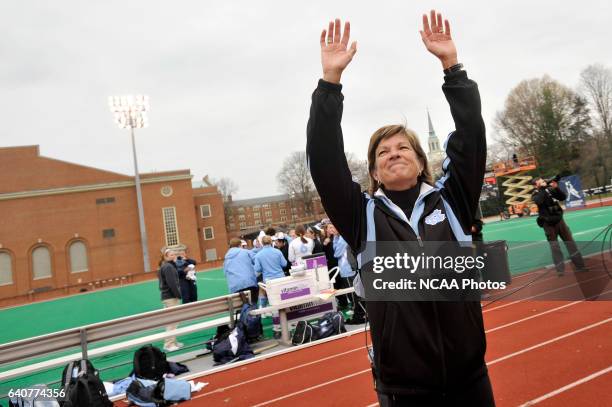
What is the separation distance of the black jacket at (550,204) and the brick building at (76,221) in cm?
4734

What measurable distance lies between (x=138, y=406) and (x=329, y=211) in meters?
5.13

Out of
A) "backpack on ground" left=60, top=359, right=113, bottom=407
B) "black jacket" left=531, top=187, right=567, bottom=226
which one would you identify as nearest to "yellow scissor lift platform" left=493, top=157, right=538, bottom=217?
"black jacket" left=531, top=187, right=567, bottom=226

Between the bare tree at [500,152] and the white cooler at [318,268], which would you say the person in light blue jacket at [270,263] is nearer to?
the white cooler at [318,268]

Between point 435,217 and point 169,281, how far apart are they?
8017 millimetres

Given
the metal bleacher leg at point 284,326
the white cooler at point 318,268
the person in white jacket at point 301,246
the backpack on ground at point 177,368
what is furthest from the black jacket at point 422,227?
the person in white jacket at point 301,246

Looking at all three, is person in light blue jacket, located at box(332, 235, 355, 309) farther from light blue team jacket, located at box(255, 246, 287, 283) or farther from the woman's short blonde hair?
the woman's short blonde hair

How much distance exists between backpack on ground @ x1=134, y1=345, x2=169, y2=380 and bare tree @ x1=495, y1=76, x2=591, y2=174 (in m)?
52.6

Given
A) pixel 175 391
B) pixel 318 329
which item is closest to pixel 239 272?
pixel 318 329

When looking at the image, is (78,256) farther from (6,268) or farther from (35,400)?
(35,400)

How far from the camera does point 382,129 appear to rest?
1.92 meters

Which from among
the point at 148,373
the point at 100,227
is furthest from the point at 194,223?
the point at 148,373

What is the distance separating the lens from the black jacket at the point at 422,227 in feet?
5.07

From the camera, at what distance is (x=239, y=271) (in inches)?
355

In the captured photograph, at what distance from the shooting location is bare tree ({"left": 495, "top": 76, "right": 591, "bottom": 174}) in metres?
48.3
